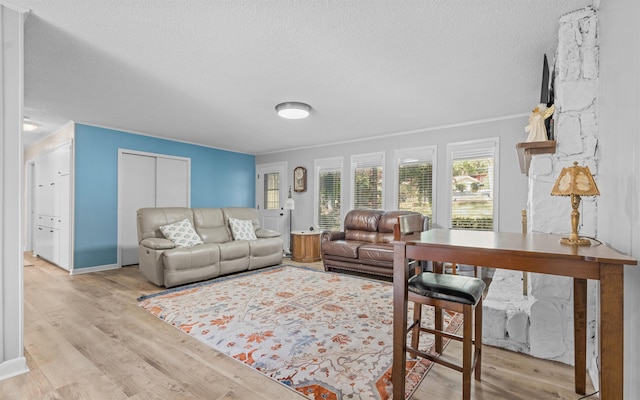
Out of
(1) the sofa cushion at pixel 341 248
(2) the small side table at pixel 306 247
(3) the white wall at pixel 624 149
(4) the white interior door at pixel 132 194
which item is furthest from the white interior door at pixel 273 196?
(3) the white wall at pixel 624 149

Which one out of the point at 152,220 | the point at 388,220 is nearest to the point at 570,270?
the point at 388,220

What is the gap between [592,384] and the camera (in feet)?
5.97

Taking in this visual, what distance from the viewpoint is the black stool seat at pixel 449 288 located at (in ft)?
5.41

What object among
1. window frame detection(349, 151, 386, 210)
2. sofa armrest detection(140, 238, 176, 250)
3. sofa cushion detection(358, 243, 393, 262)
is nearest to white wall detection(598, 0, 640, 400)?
sofa cushion detection(358, 243, 393, 262)

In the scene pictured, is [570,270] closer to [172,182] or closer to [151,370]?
[151,370]

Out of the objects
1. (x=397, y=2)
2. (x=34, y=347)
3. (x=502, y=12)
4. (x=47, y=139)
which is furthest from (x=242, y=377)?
(x=47, y=139)

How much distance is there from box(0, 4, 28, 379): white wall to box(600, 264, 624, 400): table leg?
308 cm

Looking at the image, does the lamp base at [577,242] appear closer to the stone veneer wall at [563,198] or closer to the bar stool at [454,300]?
the bar stool at [454,300]

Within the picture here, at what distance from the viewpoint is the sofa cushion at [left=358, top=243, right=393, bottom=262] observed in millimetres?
4340

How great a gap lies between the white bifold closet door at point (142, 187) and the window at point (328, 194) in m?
2.66

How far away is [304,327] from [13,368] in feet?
6.35

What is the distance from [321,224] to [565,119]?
15.7 ft

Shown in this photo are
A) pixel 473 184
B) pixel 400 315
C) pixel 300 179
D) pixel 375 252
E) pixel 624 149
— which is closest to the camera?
pixel 624 149

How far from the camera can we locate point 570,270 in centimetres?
122
